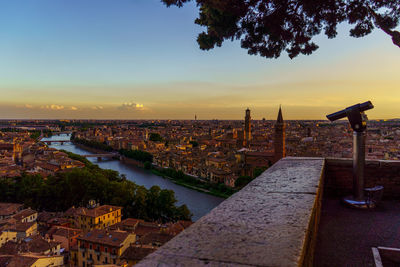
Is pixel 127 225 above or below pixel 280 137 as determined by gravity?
below

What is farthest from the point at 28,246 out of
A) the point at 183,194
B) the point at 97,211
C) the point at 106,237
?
the point at 183,194

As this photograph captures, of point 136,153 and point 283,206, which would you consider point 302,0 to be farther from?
point 136,153

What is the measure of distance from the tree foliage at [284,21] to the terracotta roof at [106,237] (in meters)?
9.52

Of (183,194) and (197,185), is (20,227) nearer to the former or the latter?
(183,194)

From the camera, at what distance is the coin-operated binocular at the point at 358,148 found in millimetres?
1808

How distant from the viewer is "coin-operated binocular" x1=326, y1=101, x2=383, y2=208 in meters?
1.81

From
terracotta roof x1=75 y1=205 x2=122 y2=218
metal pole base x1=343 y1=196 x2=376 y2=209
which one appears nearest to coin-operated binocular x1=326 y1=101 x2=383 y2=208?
metal pole base x1=343 y1=196 x2=376 y2=209

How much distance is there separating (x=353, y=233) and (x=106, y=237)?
10419mm

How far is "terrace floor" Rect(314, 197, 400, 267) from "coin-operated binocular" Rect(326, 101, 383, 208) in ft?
0.20

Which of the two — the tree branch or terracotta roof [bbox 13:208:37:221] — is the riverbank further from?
the tree branch

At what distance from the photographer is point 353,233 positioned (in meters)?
1.49

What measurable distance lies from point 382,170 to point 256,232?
1.76 meters

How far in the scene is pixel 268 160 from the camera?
22094 mm

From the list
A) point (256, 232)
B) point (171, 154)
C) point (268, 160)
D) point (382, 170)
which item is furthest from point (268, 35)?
point (171, 154)
